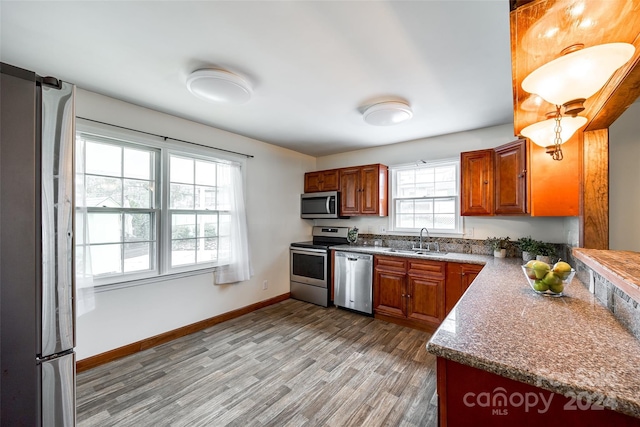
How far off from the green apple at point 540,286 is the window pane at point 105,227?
3.39m

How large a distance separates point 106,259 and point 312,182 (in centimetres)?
299

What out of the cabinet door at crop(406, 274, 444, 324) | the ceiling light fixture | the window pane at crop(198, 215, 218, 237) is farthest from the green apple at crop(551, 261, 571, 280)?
the window pane at crop(198, 215, 218, 237)

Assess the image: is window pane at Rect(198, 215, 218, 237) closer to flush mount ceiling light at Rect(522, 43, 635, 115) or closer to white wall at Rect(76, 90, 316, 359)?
white wall at Rect(76, 90, 316, 359)

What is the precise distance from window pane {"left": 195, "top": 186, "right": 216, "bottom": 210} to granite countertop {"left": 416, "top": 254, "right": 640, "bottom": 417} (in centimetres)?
289

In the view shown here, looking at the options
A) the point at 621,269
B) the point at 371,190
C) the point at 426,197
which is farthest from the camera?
the point at 371,190

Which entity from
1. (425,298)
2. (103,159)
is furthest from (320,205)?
(103,159)

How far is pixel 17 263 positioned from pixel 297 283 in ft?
11.6

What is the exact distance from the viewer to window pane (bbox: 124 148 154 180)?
260 cm

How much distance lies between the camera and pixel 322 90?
7.43 feet

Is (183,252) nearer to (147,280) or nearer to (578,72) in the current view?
(147,280)

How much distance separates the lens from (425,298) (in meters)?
3.08

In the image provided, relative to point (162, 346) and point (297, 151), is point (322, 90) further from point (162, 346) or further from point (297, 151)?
point (162, 346)

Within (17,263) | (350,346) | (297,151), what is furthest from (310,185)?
(17,263)

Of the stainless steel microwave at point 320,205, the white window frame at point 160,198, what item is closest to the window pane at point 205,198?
the white window frame at point 160,198
